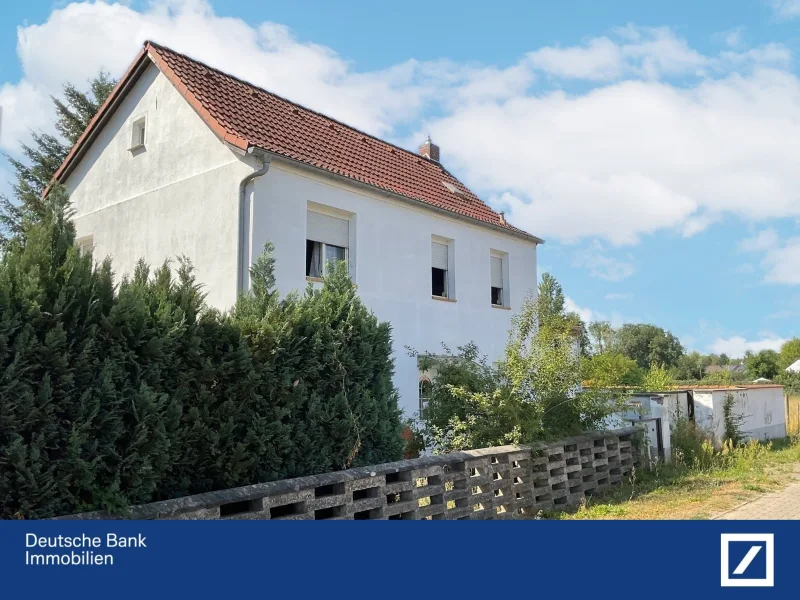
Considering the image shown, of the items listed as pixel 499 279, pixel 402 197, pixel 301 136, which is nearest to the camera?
pixel 301 136

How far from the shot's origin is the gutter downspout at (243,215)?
37.8ft

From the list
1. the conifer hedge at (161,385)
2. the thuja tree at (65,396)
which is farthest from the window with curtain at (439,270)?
the thuja tree at (65,396)

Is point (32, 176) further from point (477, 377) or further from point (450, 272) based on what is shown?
point (477, 377)

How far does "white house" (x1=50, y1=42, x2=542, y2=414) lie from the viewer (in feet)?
39.4

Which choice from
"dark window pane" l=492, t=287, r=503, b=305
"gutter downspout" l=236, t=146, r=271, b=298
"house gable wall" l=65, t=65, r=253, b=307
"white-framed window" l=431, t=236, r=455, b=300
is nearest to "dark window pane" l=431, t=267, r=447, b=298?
"white-framed window" l=431, t=236, r=455, b=300

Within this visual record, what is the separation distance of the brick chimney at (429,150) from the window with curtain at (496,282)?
5109 mm

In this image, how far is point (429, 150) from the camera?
70.2 ft

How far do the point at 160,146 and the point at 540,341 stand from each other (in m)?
9.09

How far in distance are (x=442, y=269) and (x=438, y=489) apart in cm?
906

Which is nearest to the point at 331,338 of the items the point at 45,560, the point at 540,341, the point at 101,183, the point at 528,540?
the point at 528,540

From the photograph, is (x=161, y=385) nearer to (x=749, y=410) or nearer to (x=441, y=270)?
(x=441, y=270)

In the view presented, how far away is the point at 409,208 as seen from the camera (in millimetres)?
15086

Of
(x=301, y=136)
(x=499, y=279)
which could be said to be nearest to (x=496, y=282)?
(x=499, y=279)

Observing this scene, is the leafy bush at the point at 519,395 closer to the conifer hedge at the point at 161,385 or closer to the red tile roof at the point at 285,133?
the conifer hedge at the point at 161,385
